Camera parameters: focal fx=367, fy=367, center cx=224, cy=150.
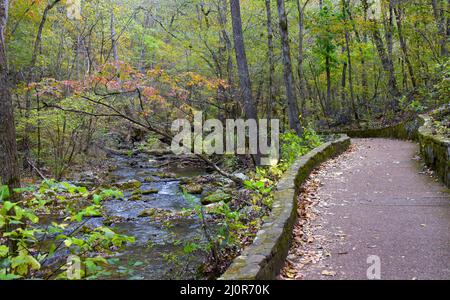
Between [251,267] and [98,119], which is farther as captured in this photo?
[98,119]

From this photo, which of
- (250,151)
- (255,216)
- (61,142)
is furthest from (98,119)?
(255,216)

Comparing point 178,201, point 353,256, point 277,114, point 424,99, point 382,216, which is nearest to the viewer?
point 353,256

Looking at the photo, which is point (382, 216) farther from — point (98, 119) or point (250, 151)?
point (98, 119)

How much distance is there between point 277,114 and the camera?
27250 mm

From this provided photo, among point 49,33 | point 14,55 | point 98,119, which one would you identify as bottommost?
point 98,119

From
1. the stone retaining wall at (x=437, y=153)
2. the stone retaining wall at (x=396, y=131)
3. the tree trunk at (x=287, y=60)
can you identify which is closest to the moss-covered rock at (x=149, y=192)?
the tree trunk at (x=287, y=60)

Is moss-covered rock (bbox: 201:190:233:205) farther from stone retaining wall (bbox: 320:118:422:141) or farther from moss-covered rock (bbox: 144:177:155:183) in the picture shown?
stone retaining wall (bbox: 320:118:422:141)

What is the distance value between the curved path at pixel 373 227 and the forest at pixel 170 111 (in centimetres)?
93

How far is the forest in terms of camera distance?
7176mm

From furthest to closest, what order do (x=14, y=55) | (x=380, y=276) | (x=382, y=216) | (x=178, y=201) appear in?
1. (x=14, y=55)
2. (x=178, y=201)
3. (x=382, y=216)
4. (x=380, y=276)

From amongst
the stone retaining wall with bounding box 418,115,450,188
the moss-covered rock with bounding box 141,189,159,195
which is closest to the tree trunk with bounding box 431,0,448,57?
the stone retaining wall with bounding box 418,115,450,188

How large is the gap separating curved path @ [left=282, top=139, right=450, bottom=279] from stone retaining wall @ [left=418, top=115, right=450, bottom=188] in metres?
0.25

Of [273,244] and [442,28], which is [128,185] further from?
[442,28]

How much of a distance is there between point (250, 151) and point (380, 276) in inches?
400
